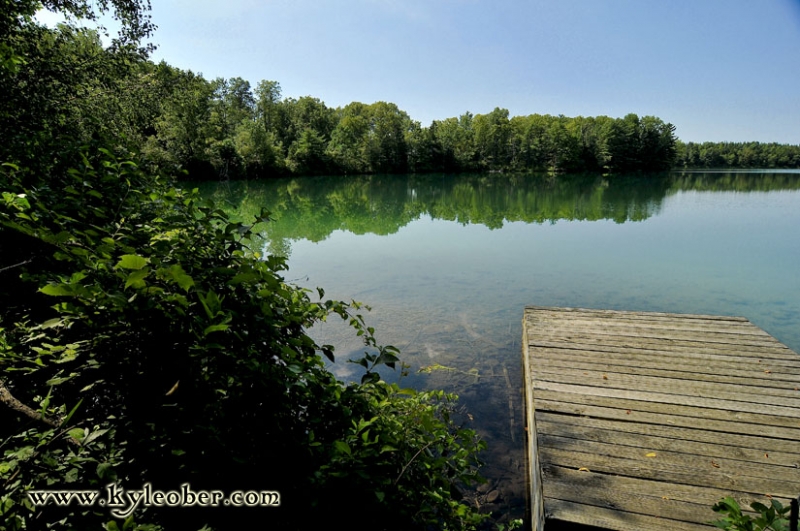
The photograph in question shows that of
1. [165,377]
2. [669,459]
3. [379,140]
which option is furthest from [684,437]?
[379,140]

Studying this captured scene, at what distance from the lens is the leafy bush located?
0.98 m

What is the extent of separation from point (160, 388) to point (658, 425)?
11.1 feet

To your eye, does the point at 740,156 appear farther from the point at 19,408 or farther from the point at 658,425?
the point at 19,408

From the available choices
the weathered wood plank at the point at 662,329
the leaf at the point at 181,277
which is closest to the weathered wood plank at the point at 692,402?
the weathered wood plank at the point at 662,329

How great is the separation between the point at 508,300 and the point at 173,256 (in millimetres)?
7561

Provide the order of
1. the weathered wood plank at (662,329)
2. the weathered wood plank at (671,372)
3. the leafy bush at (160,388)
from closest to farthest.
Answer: the leafy bush at (160,388) → the weathered wood plank at (671,372) → the weathered wood plank at (662,329)

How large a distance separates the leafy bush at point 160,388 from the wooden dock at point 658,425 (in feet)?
4.76

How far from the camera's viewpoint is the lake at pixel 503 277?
17.4 ft

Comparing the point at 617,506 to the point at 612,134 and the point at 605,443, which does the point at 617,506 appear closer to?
the point at 605,443

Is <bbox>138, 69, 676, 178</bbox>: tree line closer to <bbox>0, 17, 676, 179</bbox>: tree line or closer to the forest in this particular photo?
<bbox>0, 17, 676, 179</bbox>: tree line

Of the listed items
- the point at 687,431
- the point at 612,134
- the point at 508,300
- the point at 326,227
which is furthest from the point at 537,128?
the point at 687,431

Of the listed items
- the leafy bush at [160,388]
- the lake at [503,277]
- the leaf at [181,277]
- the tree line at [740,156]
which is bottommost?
the lake at [503,277]

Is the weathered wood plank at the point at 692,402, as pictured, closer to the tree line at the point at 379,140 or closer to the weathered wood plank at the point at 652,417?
the weathered wood plank at the point at 652,417

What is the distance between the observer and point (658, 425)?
2.93 meters
